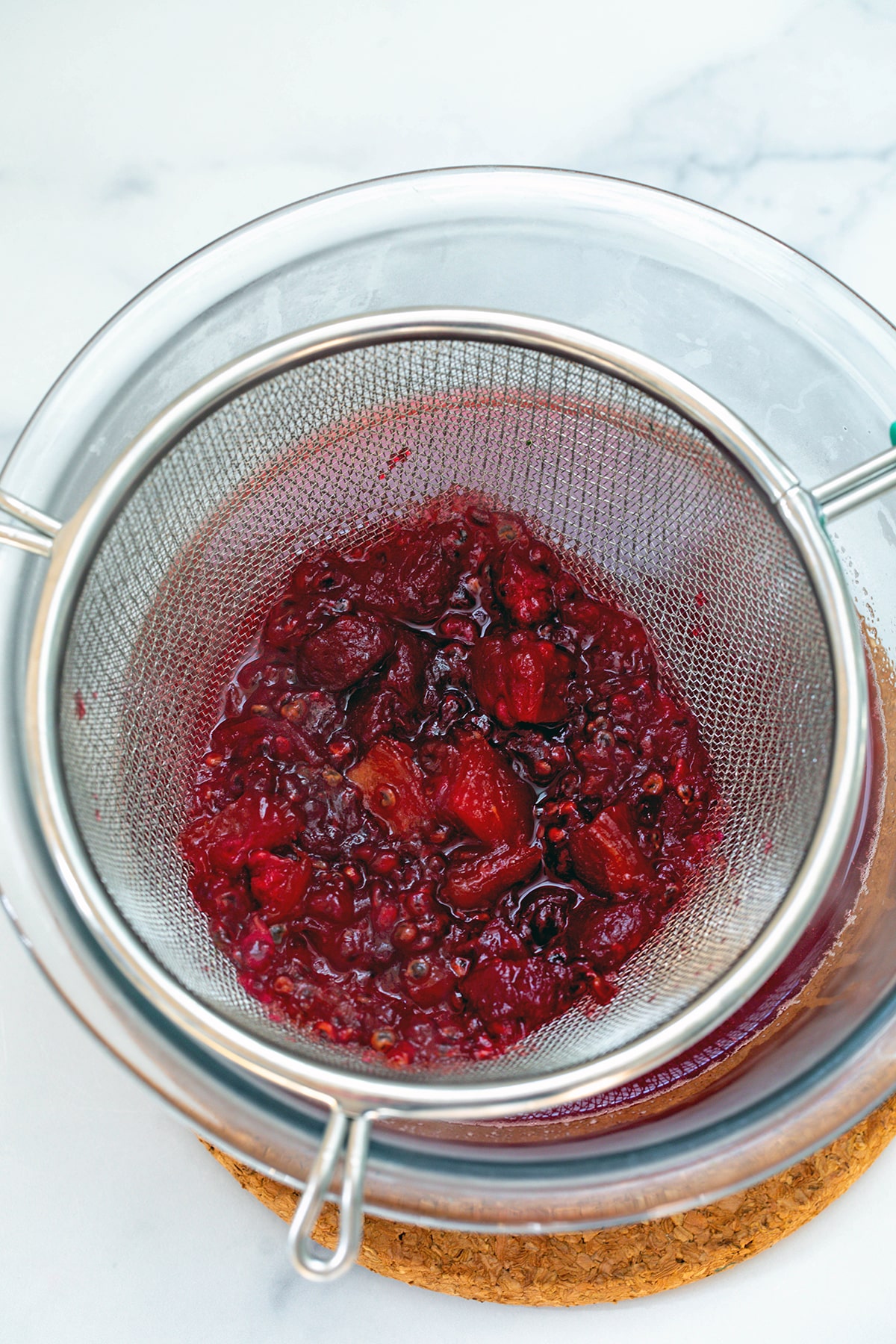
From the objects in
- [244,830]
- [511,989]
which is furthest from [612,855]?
[244,830]

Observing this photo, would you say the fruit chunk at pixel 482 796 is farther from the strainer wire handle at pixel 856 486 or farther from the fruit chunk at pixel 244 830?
the strainer wire handle at pixel 856 486

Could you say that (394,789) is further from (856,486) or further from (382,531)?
(856,486)

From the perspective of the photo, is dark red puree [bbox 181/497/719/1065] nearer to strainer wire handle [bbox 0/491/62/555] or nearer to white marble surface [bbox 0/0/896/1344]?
strainer wire handle [bbox 0/491/62/555]

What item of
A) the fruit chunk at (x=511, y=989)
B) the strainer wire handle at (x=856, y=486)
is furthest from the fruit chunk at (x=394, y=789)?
the strainer wire handle at (x=856, y=486)

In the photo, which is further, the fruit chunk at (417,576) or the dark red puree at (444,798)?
the fruit chunk at (417,576)

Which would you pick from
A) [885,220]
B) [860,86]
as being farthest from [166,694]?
Answer: [860,86]

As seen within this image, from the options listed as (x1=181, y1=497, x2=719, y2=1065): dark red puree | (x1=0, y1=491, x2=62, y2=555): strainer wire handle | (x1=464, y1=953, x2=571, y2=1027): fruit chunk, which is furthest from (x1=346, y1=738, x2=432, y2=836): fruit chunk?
(x1=0, y1=491, x2=62, y2=555): strainer wire handle
